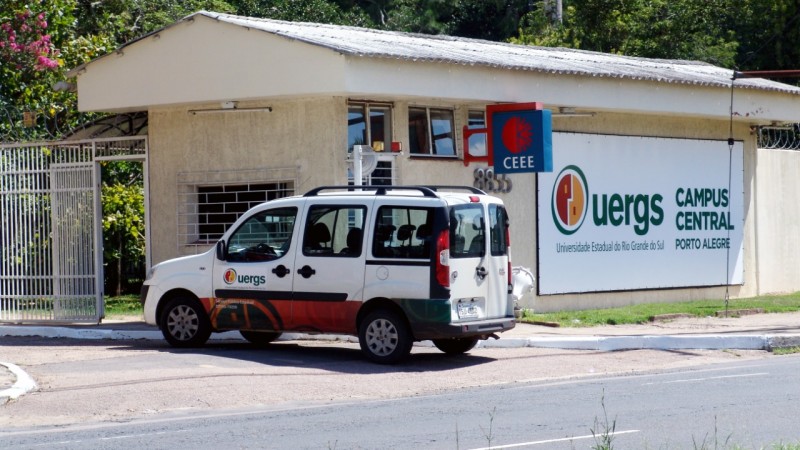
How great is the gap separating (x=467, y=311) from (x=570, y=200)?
7.41 metres

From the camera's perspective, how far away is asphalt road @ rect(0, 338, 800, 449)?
988cm

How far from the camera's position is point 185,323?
16.5 m

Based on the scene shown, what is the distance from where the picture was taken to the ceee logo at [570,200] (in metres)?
21.9

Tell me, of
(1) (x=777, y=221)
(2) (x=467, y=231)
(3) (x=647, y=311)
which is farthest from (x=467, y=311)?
(1) (x=777, y=221)

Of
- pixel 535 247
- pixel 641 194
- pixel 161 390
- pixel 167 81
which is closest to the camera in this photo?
pixel 161 390

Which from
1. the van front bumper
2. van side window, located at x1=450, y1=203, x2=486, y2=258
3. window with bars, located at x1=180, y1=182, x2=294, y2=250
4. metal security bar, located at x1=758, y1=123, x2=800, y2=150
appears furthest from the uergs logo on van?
metal security bar, located at x1=758, y1=123, x2=800, y2=150

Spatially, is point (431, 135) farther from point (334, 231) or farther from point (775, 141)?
point (775, 141)

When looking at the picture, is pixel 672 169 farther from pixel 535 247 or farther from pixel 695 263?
pixel 535 247

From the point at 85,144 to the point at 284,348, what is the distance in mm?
5788

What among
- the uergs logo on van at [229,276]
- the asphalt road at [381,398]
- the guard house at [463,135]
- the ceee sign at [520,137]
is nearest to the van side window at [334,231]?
the uergs logo on van at [229,276]

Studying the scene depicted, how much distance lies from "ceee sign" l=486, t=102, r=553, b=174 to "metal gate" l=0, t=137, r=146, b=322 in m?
6.14

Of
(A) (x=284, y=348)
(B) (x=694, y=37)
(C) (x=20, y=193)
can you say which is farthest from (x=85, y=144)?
(B) (x=694, y=37)

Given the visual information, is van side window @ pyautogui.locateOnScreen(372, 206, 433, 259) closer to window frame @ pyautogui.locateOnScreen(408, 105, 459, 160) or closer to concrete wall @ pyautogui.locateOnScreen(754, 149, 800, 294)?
window frame @ pyautogui.locateOnScreen(408, 105, 459, 160)

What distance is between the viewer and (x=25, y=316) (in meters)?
20.1
